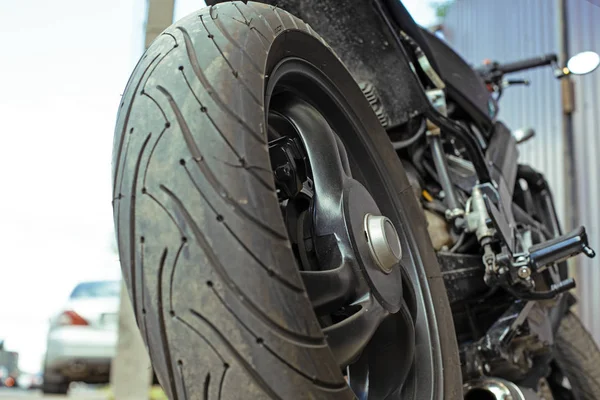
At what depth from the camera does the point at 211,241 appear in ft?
1.82

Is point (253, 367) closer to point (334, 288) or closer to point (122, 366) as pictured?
point (334, 288)

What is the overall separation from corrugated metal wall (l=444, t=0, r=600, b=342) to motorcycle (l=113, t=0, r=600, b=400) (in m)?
3.04

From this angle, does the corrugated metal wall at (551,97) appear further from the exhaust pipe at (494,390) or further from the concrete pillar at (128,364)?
the exhaust pipe at (494,390)

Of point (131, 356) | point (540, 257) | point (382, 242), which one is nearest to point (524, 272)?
point (540, 257)

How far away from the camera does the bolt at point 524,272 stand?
4.32 ft

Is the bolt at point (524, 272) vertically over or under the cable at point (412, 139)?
under

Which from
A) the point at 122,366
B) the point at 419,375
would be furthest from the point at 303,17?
the point at 122,366

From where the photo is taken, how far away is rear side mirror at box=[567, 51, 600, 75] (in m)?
1.96

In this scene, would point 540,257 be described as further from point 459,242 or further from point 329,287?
point 329,287

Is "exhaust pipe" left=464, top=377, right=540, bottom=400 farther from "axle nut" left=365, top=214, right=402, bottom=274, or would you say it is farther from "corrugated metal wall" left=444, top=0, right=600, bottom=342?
"corrugated metal wall" left=444, top=0, right=600, bottom=342

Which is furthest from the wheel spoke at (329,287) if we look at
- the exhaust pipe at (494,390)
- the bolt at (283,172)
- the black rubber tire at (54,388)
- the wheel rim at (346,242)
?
the black rubber tire at (54,388)

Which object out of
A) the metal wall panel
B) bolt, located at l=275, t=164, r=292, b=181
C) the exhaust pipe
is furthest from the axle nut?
the metal wall panel

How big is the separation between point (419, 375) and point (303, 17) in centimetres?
83

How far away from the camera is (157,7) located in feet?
8.87
